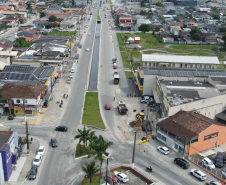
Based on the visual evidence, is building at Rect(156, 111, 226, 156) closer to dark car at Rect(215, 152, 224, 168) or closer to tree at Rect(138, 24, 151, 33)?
dark car at Rect(215, 152, 224, 168)

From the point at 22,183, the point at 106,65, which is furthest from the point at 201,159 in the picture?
the point at 106,65

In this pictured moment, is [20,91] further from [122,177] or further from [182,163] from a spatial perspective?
[182,163]

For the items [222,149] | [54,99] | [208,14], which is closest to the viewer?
[222,149]

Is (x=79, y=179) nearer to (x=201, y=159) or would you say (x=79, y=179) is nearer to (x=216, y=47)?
(x=201, y=159)

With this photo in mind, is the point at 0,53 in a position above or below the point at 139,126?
above

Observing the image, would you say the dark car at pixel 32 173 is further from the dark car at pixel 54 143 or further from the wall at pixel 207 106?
the wall at pixel 207 106

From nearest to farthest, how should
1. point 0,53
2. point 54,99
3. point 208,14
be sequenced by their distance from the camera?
point 54,99
point 0,53
point 208,14
